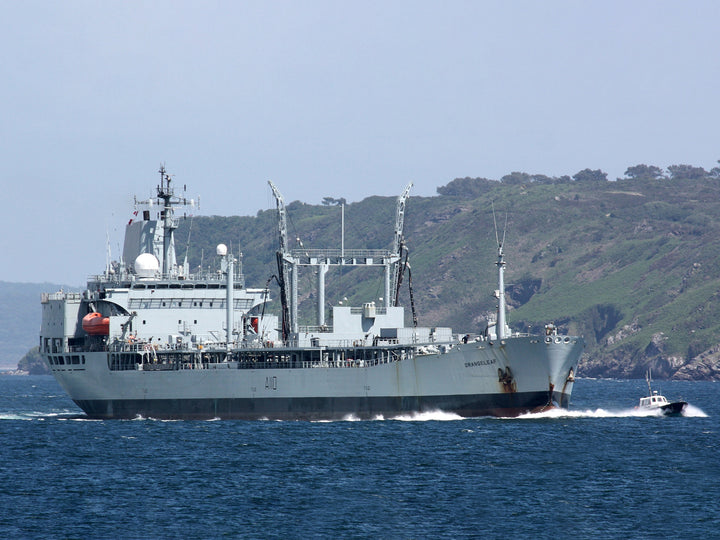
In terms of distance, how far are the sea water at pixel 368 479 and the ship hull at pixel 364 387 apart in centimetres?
103

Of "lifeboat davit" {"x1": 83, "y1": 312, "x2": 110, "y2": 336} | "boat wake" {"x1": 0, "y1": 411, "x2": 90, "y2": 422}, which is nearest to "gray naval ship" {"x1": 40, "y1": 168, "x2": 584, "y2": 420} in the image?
"lifeboat davit" {"x1": 83, "y1": 312, "x2": 110, "y2": 336}

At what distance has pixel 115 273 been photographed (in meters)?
74.1

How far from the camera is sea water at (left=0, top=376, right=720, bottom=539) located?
121ft

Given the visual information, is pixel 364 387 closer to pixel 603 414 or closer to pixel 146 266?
pixel 603 414

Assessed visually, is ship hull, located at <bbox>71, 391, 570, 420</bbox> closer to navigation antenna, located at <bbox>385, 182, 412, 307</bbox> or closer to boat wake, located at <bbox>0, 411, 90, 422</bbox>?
boat wake, located at <bbox>0, 411, 90, 422</bbox>

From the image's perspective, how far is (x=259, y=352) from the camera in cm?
6612

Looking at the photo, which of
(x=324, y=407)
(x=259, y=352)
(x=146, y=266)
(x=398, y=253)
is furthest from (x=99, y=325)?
(x=398, y=253)

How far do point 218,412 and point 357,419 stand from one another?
8.73 meters

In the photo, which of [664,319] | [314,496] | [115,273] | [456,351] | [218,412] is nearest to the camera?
[314,496]

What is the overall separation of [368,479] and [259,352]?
22.8 m

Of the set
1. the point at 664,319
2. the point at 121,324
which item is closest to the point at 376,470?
the point at 121,324

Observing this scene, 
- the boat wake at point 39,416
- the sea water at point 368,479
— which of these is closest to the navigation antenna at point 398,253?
the sea water at point 368,479

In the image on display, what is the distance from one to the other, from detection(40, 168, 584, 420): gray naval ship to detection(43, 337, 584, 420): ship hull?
0.22 feet

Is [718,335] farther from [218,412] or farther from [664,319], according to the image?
[218,412]
